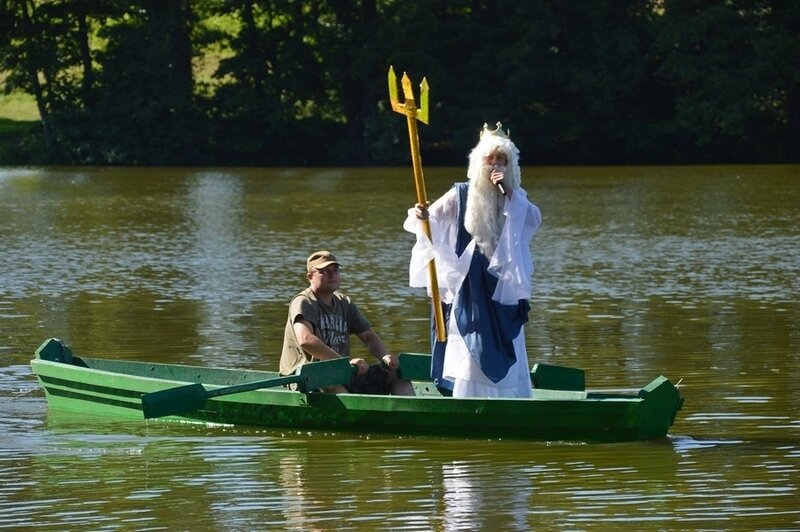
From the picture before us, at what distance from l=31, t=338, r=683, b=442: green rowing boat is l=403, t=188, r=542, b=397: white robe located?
23 centimetres

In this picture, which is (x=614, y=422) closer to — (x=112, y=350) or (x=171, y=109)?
(x=112, y=350)

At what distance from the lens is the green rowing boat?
9.39 meters

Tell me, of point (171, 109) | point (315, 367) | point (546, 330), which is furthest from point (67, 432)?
point (171, 109)

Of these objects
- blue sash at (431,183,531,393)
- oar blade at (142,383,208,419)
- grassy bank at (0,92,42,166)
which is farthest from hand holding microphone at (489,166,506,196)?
grassy bank at (0,92,42,166)

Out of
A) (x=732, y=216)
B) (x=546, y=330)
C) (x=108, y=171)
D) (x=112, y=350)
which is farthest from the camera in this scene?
(x=108, y=171)

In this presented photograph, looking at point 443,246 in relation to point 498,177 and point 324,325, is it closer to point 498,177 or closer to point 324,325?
point 498,177

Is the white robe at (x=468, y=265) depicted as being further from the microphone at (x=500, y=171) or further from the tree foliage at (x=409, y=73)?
the tree foliage at (x=409, y=73)

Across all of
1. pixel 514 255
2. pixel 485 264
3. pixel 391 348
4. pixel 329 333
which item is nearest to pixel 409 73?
pixel 391 348

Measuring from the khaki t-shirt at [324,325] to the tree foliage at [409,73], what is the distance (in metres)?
39.6

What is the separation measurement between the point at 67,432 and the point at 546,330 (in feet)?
17.8

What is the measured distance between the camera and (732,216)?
2798cm

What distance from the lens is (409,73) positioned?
5212 centimetres

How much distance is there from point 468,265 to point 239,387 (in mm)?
1460

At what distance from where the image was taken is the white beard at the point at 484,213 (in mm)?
9422
